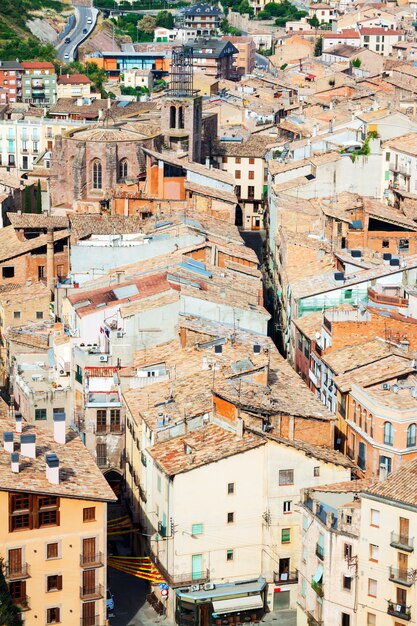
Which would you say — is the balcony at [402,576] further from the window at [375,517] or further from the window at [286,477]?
the window at [286,477]

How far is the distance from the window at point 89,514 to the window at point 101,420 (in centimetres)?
1211

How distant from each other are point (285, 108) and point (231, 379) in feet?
279

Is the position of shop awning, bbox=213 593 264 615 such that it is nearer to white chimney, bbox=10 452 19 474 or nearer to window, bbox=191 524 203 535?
window, bbox=191 524 203 535

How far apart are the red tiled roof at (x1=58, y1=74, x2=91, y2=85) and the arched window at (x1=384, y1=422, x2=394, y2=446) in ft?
402

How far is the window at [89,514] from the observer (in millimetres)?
53000

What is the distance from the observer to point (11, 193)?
367 ft

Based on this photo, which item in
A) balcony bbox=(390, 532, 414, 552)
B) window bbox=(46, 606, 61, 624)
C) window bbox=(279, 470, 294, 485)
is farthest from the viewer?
window bbox=(279, 470, 294, 485)

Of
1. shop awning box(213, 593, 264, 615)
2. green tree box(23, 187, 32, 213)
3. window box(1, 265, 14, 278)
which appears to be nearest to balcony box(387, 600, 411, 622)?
shop awning box(213, 593, 264, 615)

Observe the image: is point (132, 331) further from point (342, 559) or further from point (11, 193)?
point (11, 193)

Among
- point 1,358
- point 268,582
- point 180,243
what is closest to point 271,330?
point 180,243

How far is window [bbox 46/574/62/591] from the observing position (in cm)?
5303

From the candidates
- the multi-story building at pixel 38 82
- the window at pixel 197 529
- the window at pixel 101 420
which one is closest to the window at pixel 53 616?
the window at pixel 197 529

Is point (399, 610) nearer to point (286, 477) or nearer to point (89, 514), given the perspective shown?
point (286, 477)

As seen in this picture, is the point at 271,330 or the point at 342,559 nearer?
the point at 342,559
